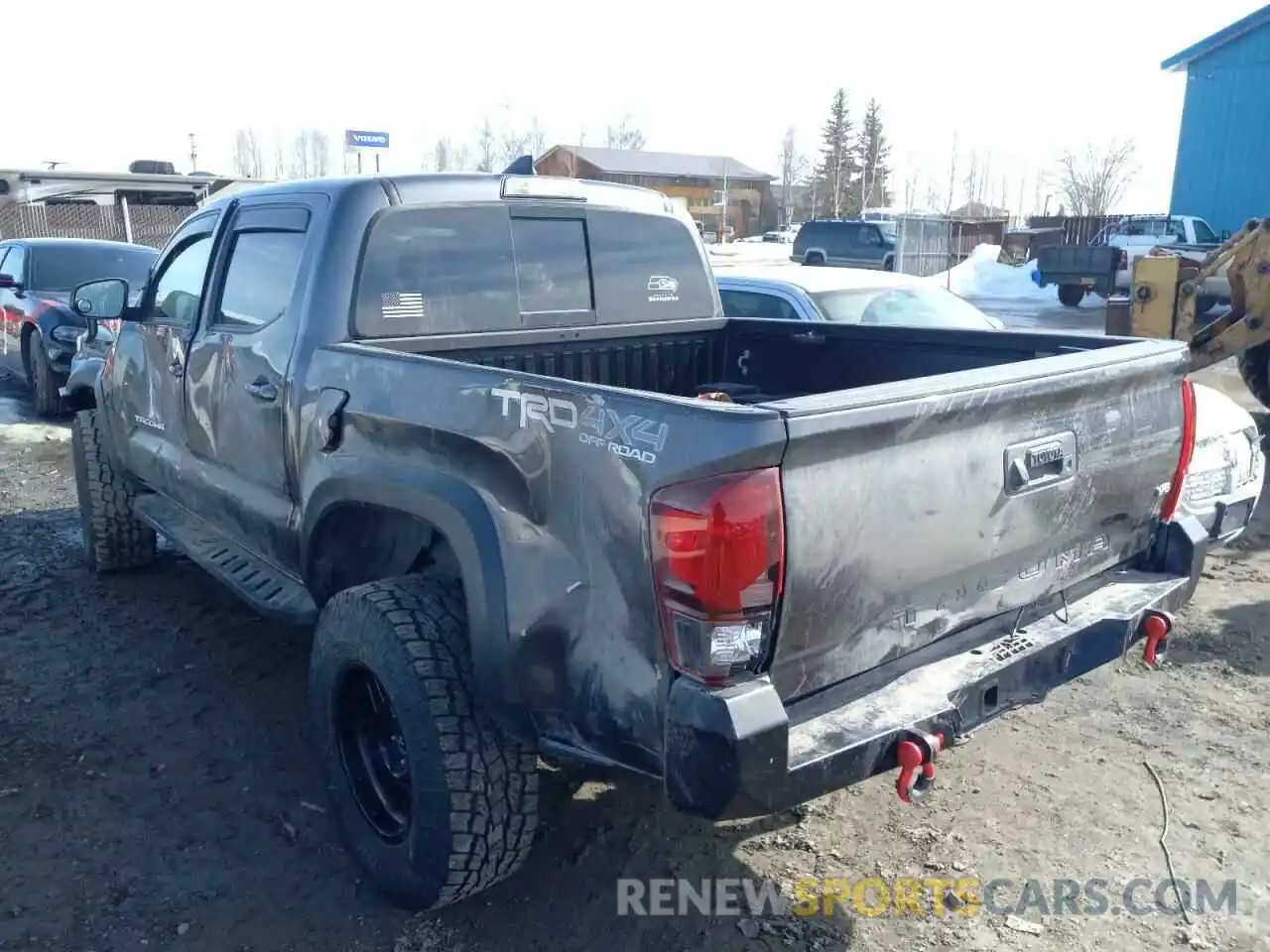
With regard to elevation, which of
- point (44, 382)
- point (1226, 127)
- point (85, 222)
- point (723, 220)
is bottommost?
point (44, 382)

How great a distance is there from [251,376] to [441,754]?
5.77ft

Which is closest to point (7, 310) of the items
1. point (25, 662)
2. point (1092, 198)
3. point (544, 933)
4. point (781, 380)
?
point (25, 662)

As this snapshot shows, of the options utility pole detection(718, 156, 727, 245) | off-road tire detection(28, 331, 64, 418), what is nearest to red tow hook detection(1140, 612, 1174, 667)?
off-road tire detection(28, 331, 64, 418)

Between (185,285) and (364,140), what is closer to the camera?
(185,285)

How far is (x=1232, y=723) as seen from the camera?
4148 mm

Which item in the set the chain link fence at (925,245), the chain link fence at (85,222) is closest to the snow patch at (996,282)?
the chain link fence at (925,245)

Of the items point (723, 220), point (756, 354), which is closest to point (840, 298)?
point (756, 354)

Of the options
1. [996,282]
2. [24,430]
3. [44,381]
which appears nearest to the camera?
[24,430]

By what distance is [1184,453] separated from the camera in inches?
132

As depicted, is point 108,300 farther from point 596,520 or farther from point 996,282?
point 996,282

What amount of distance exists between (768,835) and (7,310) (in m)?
10.6

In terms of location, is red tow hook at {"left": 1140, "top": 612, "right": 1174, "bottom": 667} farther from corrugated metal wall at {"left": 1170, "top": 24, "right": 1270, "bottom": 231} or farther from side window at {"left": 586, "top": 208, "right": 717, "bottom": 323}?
corrugated metal wall at {"left": 1170, "top": 24, "right": 1270, "bottom": 231}

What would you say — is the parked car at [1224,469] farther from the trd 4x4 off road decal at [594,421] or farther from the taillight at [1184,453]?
the trd 4x4 off road decal at [594,421]

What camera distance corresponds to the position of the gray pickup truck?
2295 millimetres
